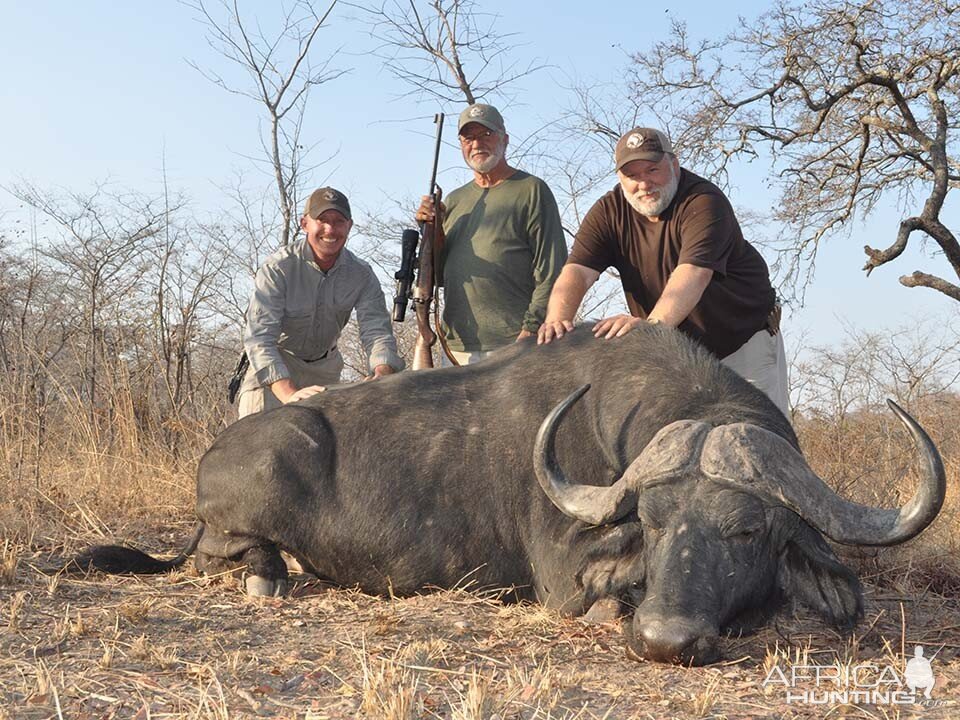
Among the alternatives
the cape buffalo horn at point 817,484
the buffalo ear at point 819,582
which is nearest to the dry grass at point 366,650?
the buffalo ear at point 819,582

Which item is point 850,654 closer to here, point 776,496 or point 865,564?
point 776,496

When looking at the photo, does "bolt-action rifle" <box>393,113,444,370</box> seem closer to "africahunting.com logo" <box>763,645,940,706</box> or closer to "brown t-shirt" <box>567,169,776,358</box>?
"brown t-shirt" <box>567,169,776,358</box>

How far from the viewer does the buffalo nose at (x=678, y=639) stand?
3.13 meters

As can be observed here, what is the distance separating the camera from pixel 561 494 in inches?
152

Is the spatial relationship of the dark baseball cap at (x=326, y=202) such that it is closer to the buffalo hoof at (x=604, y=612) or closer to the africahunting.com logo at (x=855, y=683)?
the buffalo hoof at (x=604, y=612)

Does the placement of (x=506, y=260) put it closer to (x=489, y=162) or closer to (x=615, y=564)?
(x=489, y=162)

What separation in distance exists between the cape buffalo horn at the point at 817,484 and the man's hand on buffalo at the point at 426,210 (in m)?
3.37

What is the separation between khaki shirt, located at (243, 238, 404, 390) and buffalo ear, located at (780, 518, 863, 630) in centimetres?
308

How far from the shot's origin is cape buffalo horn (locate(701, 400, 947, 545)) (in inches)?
129

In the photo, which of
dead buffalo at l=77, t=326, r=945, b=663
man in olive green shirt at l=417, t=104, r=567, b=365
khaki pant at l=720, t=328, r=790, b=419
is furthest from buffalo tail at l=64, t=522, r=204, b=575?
khaki pant at l=720, t=328, r=790, b=419

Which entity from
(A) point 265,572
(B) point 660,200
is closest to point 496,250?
(B) point 660,200

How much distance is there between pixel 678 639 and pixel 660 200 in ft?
8.69

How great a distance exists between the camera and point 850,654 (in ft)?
11.7

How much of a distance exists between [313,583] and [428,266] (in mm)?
2452
